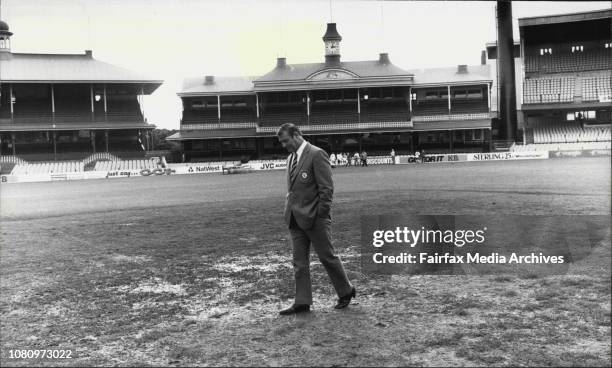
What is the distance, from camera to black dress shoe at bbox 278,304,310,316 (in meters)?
5.88

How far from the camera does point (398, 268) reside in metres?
7.76

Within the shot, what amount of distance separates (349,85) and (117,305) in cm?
4661

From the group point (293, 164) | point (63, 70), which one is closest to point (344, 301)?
point (293, 164)

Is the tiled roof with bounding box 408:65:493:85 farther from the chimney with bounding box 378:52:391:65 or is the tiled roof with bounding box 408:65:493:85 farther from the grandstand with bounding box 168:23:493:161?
the chimney with bounding box 378:52:391:65

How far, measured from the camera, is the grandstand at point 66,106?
49625 millimetres

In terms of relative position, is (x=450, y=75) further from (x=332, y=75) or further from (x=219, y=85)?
(x=219, y=85)

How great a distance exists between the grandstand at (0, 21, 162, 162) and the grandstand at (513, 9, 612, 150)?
34.4 meters

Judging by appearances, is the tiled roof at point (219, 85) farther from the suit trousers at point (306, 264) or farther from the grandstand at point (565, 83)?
the suit trousers at point (306, 264)

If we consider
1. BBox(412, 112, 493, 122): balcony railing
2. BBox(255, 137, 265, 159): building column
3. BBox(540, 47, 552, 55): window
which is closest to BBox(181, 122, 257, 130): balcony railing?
BBox(255, 137, 265, 159): building column

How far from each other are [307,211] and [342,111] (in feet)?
155

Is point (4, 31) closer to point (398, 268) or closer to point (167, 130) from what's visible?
point (167, 130)

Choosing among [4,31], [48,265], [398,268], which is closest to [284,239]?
[398,268]

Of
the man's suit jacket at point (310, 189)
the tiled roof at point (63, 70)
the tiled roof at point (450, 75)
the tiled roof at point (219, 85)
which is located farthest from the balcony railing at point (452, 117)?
the man's suit jacket at point (310, 189)

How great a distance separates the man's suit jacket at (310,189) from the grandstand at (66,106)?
4787cm
